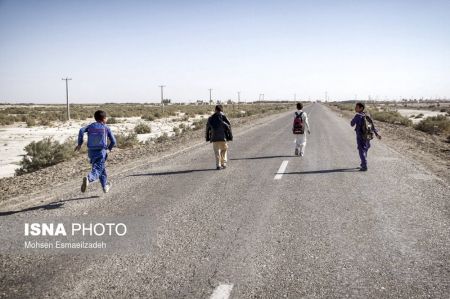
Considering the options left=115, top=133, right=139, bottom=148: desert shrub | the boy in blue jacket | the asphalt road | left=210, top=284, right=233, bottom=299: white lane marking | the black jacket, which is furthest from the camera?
left=115, top=133, right=139, bottom=148: desert shrub

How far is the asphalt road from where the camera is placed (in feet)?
11.9

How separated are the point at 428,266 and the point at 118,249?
11.9 feet

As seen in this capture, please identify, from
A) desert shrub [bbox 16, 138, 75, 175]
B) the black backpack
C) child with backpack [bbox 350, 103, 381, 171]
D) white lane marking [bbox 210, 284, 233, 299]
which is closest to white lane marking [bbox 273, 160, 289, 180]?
child with backpack [bbox 350, 103, 381, 171]

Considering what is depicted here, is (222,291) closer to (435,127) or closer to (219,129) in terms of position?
(219,129)

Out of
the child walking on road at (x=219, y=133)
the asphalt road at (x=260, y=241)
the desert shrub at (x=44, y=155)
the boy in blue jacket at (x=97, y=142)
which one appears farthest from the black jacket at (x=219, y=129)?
the desert shrub at (x=44, y=155)

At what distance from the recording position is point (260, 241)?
4.79 meters

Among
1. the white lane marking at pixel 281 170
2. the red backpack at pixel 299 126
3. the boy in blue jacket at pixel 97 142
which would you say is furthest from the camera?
the red backpack at pixel 299 126

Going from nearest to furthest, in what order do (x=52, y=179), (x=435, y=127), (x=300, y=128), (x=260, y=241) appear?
1. (x=260, y=241)
2. (x=52, y=179)
3. (x=300, y=128)
4. (x=435, y=127)

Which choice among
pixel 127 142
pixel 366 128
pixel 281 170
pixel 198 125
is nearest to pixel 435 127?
pixel 198 125

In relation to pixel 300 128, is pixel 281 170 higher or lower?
lower

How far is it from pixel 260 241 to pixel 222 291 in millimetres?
1364

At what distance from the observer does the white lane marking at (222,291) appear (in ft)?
11.2

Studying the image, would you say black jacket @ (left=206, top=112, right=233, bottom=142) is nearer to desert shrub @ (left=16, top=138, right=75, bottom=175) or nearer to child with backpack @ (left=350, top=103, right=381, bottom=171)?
child with backpack @ (left=350, top=103, right=381, bottom=171)

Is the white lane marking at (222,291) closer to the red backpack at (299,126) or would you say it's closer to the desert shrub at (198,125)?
the red backpack at (299,126)
